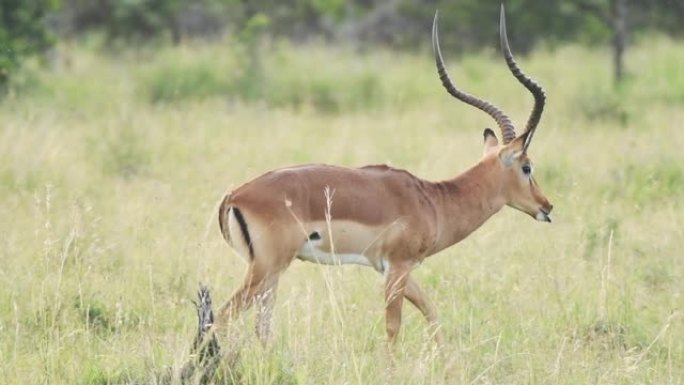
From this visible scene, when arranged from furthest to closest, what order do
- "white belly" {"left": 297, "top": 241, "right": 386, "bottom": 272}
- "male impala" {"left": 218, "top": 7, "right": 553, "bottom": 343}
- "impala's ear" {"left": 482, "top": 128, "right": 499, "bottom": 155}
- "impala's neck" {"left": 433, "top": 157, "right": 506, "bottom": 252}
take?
1. "impala's ear" {"left": 482, "top": 128, "right": 499, "bottom": 155}
2. "impala's neck" {"left": 433, "top": 157, "right": 506, "bottom": 252}
3. "white belly" {"left": 297, "top": 241, "right": 386, "bottom": 272}
4. "male impala" {"left": 218, "top": 7, "right": 553, "bottom": 343}

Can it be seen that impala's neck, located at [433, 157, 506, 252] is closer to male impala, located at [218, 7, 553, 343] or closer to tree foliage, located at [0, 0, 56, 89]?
male impala, located at [218, 7, 553, 343]

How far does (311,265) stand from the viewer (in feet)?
21.2

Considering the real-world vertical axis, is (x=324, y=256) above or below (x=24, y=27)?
below

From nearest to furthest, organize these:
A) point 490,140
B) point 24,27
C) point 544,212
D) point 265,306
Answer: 1. point 265,306
2. point 544,212
3. point 490,140
4. point 24,27

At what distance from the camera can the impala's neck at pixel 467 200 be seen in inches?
217

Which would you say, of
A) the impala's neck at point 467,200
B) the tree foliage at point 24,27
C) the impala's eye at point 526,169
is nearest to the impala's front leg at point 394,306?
the impala's neck at point 467,200

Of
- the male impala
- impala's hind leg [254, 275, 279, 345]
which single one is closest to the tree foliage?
the male impala

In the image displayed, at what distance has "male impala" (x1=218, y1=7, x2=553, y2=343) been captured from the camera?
494cm

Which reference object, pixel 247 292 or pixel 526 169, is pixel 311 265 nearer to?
pixel 526 169

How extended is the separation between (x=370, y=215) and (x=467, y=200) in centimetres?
61

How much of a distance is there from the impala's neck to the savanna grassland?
1.09 feet

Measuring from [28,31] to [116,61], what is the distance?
3.30 meters

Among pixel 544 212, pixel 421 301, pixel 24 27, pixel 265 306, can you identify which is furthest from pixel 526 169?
A: pixel 24 27

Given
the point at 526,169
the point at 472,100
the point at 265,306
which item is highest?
the point at 472,100
